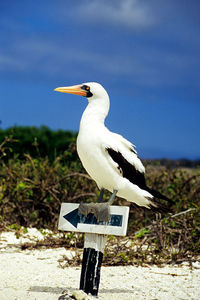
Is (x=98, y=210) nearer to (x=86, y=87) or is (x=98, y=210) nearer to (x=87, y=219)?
(x=87, y=219)

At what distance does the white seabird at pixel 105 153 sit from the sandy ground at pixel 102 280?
33.7 inches

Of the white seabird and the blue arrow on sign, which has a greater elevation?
the white seabird

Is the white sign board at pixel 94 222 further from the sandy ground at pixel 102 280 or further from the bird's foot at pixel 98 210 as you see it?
the sandy ground at pixel 102 280

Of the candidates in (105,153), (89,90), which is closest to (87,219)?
(105,153)

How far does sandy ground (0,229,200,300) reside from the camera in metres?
4.24

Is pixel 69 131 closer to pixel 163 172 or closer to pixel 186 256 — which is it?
pixel 163 172

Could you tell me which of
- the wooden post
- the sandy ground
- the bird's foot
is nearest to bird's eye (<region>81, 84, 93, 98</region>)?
A: the bird's foot

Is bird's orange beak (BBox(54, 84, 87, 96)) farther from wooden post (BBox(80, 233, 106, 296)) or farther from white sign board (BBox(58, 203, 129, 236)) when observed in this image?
wooden post (BBox(80, 233, 106, 296))

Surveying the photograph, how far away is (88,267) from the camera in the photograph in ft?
13.2

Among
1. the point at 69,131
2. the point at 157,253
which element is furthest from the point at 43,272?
the point at 69,131

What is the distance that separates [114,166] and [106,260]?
1602mm

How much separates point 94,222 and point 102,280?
0.96 m

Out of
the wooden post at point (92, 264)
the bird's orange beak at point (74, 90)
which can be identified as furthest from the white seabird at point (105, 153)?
the wooden post at point (92, 264)

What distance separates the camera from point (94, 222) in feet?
13.2
